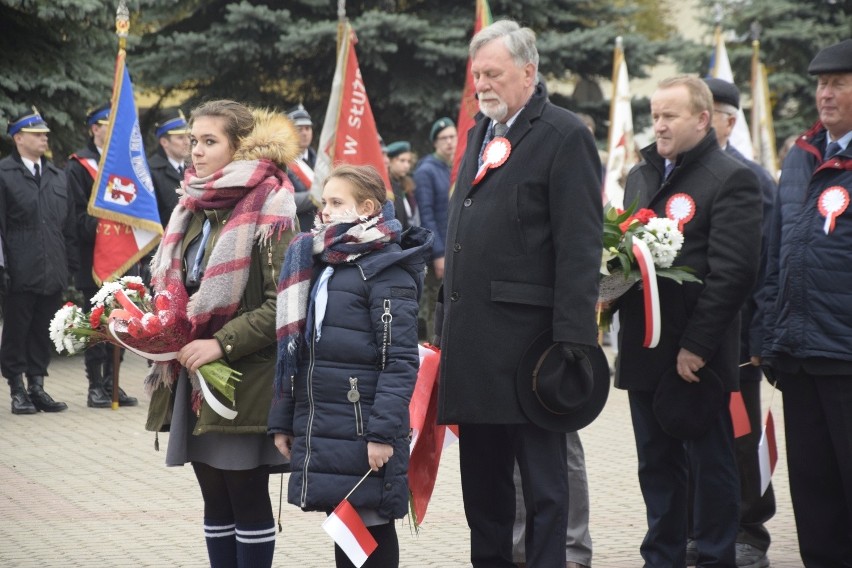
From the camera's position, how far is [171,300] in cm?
482

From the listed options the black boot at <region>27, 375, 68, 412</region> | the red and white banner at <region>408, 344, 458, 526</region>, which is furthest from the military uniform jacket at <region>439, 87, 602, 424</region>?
the black boot at <region>27, 375, 68, 412</region>

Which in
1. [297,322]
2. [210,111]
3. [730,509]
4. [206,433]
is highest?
[210,111]

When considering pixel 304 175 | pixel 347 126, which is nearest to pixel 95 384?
pixel 304 175

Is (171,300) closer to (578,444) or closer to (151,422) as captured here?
(151,422)

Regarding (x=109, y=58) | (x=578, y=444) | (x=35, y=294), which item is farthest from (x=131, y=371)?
(x=578, y=444)

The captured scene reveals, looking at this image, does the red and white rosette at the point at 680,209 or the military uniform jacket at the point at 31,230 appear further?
the military uniform jacket at the point at 31,230

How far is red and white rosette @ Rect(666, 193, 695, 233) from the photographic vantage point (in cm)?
539

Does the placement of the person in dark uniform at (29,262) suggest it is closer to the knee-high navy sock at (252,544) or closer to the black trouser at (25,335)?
the black trouser at (25,335)

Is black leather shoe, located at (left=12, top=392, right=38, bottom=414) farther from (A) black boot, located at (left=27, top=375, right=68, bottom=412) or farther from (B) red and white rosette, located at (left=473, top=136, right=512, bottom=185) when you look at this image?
(B) red and white rosette, located at (left=473, top=136, right=512, bottom=185)

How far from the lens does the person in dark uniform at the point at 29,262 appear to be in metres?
10.7

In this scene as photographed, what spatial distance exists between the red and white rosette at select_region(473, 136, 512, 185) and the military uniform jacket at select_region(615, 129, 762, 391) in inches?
37.5

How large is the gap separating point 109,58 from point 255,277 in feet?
36.0

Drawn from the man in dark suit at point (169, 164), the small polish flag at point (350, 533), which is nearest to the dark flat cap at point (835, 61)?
the small polish flag at point (350, 533)

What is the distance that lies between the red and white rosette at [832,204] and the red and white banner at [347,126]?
21.8ft
